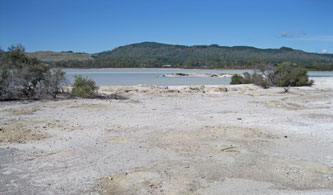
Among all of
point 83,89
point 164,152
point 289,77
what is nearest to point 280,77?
point 289,77

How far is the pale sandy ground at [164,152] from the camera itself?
532 centimetres

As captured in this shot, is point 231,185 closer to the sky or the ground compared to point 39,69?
closer to the ground

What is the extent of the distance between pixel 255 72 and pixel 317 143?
67.9 ft

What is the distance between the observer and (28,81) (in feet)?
54.1

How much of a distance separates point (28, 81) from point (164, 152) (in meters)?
11.8

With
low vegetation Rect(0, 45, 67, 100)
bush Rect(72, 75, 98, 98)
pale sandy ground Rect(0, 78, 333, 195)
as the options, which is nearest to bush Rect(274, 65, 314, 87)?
pale sandy ground Rect(0, 78, 333, 195)

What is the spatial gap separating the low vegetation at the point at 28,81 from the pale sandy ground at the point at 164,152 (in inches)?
126

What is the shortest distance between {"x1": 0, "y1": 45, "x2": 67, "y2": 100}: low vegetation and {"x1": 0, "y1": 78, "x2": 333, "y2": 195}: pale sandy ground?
3191mm

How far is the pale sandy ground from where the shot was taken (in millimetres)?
5320

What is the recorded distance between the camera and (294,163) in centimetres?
647

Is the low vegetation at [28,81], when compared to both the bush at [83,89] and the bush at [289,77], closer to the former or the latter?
the bush at [83,89]

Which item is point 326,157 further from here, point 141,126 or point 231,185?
point 141,126

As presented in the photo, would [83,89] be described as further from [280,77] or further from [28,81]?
[280,77]

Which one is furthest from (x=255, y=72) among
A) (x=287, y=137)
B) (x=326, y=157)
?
(x=326, y=157)
